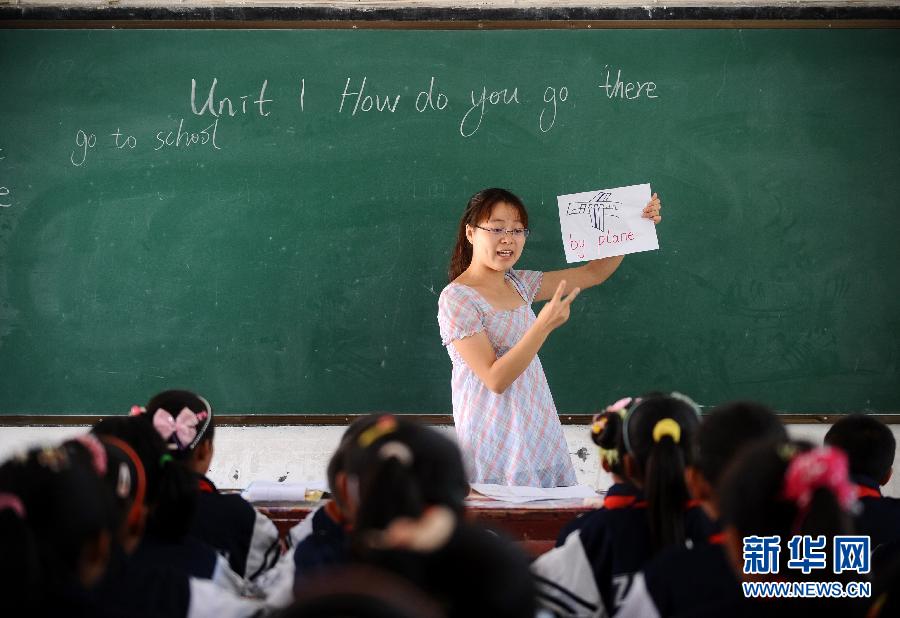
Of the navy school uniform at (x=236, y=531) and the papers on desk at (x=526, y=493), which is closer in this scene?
the navy school uniform at (x=236, y=531)

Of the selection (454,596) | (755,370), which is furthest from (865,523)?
(755,370)

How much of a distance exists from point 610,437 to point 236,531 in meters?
0.81

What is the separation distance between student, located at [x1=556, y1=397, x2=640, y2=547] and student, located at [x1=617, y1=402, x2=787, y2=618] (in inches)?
6.4

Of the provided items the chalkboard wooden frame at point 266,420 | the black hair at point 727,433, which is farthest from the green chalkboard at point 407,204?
the black hair at point 727,433

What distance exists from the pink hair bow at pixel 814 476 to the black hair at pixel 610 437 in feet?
2.32

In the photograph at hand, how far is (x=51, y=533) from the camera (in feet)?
3.63

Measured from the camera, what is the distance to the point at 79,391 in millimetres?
3438

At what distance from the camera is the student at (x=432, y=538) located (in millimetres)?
914

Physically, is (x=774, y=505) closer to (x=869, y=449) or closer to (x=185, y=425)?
(x=869, y=449)

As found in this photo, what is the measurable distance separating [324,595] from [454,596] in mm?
252

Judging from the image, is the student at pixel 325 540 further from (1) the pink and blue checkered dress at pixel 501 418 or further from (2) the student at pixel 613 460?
(1) the pink and blue checkered dress at pixel 501 418

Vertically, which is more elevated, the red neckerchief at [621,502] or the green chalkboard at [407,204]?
the green chalkboard at [407,204]

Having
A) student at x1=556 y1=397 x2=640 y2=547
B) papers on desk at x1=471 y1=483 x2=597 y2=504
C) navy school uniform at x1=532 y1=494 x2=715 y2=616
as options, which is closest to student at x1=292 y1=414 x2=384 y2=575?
navy school uniform at x1=532 y1=494 x2=715 y2=616

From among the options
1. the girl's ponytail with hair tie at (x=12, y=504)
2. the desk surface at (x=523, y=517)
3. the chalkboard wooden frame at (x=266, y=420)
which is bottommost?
the desk surface at (x=523, y=517)
